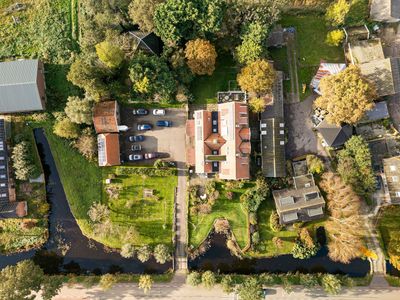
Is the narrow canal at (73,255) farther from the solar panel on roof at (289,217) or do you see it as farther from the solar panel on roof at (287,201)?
the solar panel on roof at (287,201)

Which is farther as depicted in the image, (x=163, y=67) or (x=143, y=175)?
(x=143, y=175)

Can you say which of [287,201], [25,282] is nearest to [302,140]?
[287,201]

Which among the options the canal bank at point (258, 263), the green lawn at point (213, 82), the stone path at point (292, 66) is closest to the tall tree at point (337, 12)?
the stone path at point (292, 66)

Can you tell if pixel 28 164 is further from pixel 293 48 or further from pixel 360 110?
pixel 360 110

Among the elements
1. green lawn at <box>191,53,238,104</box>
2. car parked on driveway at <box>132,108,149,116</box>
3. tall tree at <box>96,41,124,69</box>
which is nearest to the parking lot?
car parked on driveway at <box>132,108,149,116</box>

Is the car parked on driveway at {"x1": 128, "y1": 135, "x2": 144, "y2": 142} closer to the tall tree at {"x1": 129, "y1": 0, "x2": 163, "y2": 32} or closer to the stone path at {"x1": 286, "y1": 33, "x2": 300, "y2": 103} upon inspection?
the tall tree at {"x1": 129, "y1": 0, "x2": 163, "y2": 32}

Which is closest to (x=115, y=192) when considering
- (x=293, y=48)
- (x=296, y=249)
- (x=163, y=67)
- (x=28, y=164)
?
(x=28, y=164)
